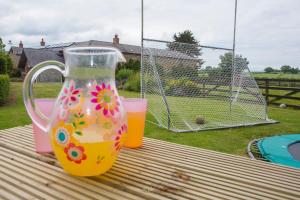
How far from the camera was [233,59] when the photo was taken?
21.8 ft

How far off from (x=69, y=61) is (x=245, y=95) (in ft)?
21.0

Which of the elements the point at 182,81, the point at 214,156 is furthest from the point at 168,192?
the point at 182,81

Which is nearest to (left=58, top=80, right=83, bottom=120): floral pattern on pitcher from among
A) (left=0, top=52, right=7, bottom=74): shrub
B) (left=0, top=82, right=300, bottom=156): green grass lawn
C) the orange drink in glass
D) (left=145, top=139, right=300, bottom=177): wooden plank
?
the orange drink in glass

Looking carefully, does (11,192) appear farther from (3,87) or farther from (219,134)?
(3,87)

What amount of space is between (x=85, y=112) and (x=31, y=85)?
233 millimetres

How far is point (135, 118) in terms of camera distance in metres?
1.44

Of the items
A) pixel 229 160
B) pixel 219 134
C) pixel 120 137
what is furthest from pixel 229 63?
pixel 120 137

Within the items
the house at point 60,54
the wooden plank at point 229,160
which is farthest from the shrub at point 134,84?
the wooden plank at point 229,160

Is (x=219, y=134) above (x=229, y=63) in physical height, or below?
below

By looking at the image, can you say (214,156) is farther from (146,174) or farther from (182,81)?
(182,81)

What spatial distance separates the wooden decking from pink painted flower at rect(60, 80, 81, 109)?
290 mm

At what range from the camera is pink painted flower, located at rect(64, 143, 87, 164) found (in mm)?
985

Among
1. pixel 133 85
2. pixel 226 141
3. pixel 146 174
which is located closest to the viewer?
pixel 146 174

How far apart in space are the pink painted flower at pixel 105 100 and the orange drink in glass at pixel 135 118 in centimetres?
31
